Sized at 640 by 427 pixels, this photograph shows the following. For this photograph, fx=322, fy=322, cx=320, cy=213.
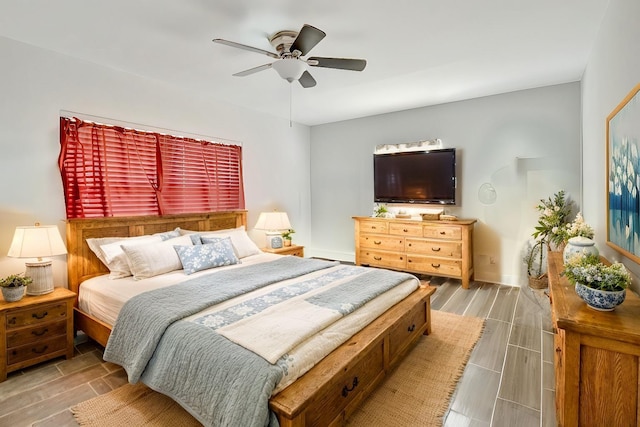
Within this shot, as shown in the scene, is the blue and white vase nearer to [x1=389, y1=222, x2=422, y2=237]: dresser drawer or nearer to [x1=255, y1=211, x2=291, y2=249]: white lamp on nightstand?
[x1=389, y1=222, x2=422, y2=237]: dresser drawer

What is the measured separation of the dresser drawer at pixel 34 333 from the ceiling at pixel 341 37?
2.35 meters

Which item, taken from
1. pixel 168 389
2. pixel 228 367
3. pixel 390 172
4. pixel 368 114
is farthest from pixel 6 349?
pixel 368 114

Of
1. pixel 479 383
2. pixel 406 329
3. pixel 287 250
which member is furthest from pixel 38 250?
pixel 479 383

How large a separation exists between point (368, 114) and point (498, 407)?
4.51 m

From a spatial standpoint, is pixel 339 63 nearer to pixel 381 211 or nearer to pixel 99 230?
pixel 99 230

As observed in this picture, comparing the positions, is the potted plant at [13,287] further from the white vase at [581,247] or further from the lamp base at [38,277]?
the white vase at [581,247]

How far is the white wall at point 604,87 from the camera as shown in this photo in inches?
70.2

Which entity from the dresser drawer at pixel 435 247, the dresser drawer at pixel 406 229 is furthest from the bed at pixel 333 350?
the dresser drawer at pixel 406 229

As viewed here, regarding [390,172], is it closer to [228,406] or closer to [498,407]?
[498,407]

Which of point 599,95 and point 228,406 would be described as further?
point 599,95

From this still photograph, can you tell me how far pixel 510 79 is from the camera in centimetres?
383

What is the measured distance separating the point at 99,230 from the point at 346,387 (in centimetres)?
283

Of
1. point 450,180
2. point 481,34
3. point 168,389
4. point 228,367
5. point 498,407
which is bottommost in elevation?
point 498,407

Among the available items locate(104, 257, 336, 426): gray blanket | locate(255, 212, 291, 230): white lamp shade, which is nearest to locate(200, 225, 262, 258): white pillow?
locate(255, 212, 291, 230): white lamp shade
